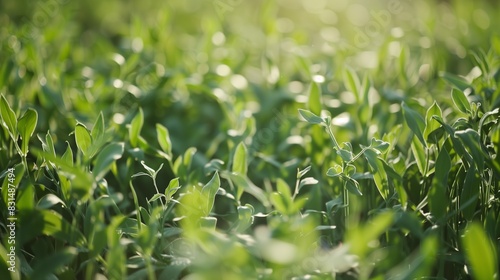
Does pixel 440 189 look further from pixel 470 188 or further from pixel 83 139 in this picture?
pixel 83 139

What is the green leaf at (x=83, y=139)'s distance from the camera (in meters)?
0.85

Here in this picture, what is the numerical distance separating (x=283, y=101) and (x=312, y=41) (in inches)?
33.3

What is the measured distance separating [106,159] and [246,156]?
0.29 metres

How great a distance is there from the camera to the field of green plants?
2.43 feet

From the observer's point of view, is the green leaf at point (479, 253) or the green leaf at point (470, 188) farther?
the green leaf at point (470, 188)

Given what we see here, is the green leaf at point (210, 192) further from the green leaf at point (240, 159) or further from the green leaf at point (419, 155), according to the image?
the green leaf at point (419, 155)

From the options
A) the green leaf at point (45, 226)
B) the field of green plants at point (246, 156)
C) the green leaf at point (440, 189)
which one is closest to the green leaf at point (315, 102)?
the field of green plants at point (246, 156)

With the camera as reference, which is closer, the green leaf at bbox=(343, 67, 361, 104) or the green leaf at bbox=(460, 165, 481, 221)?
the green leaf at bbox=(460, 165, 481, 221)

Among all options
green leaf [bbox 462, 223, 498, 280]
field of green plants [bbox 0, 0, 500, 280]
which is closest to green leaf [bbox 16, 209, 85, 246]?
field of green plants [bbox 0, 0, 500, 280]

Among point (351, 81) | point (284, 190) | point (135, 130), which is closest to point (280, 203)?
point (284, 190)

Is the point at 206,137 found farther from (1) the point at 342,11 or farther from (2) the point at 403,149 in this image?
(1) the point at 342,11

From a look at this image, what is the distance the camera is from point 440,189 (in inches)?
31.7

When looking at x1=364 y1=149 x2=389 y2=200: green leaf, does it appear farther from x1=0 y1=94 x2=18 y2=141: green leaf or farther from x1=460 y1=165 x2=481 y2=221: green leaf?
x1=0 y1=94 x2=18 y2=141: green leaf

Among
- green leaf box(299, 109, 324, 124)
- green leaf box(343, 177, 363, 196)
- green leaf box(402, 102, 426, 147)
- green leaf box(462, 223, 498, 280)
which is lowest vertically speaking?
green leaf box(343, 177, 363, 196)
